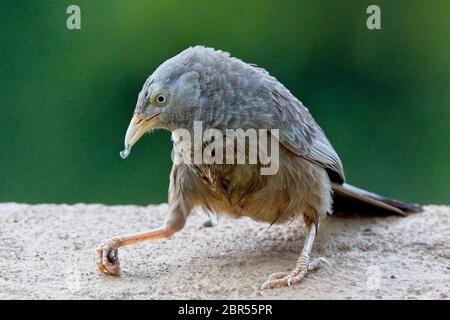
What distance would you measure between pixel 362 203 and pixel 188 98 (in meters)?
1.70

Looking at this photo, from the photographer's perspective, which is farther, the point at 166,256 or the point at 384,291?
the point at 166,256

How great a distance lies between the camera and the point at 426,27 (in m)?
6.59

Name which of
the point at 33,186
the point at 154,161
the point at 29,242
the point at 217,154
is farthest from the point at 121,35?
the point at 217,154

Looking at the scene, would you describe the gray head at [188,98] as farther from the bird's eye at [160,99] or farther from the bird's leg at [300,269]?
the bird's leg at [300,269]

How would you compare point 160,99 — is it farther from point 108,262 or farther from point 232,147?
point 108,262

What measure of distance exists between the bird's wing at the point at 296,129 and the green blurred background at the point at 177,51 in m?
2.19

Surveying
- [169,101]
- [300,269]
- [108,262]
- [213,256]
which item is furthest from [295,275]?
[169,101]

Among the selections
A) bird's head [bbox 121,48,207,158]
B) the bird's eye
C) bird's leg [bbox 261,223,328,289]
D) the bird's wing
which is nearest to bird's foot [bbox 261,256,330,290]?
bird's leg [bbox 261,223,328,289]

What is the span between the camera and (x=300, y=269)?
12.7ft

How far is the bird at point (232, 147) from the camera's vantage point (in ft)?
12.6

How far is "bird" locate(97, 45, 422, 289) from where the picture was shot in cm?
385

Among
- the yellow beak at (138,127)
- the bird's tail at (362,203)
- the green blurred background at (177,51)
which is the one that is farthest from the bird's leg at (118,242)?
the green blurred background at (177,51)

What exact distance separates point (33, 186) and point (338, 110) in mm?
2965

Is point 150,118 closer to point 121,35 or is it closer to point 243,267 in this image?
point 243,267
